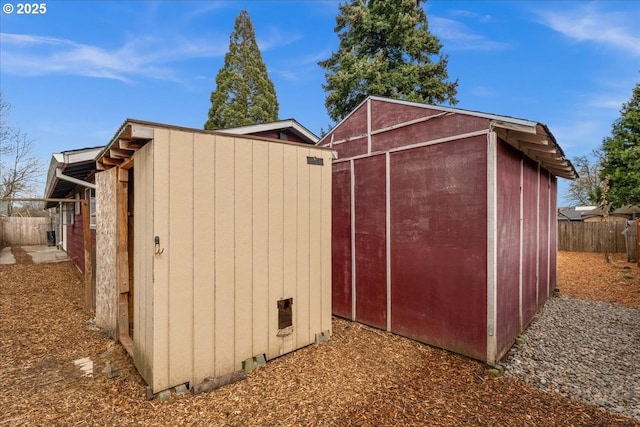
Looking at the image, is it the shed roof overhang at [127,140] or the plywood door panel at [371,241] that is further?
the plywood door panel at [371,241]

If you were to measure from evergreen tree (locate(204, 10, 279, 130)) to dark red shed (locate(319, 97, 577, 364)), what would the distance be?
12.8 m

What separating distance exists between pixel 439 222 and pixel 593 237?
49.5 feet

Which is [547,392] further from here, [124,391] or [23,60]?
[23,60]

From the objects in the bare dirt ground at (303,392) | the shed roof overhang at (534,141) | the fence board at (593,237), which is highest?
the shed roof overhang at (534,141)

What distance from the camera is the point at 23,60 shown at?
812 cm

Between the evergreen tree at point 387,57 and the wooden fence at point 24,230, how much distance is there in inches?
732

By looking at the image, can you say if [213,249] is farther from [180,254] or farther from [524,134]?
[524,134]

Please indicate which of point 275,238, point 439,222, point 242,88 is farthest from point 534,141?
point 242,88

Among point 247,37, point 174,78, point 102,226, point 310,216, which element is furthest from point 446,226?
point 247,37

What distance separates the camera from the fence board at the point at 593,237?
13.4 metres

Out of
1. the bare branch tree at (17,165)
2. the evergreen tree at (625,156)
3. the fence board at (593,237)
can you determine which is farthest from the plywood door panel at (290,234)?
the bare branch tree at (17,165)

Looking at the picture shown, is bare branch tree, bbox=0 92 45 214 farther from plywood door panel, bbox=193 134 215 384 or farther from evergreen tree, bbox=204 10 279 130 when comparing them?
plywood door panel, bbox=193 134 215 384

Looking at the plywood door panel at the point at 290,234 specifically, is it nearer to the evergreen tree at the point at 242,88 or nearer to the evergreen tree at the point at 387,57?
the evergreen tree at the point at 387,57

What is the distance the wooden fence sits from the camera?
16766 millimetres
